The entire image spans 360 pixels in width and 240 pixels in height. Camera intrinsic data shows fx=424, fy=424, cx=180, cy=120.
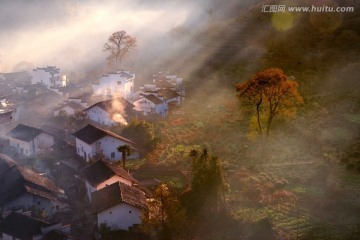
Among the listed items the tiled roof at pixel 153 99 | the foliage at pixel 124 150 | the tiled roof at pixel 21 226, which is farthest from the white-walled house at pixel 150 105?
the tiled roof at pixel 21 226

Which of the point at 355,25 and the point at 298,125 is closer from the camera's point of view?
the point at 298,125

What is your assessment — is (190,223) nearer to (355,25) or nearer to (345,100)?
(345,100)

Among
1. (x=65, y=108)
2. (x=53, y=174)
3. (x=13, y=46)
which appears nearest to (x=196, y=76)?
(x=65, y=108)

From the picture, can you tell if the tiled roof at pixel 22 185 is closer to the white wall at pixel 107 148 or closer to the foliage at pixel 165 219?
the white wall at pixel 107 148

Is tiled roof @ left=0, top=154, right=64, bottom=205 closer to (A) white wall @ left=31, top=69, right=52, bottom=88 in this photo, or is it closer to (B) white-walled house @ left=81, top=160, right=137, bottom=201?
(B) white-walled house @ left=81, top=160, right=137, bottom=201

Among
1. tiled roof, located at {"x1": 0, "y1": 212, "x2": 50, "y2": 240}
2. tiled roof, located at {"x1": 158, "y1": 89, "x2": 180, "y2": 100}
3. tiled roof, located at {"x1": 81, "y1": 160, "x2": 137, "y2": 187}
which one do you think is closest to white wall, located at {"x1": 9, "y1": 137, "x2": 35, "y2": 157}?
tiled roof, located at {"x1": 81, "y1": 160, "x2": 137, "y2": 187}

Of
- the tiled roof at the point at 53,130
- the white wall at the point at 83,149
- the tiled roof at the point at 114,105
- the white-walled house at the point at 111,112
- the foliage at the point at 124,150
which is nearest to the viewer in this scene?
the foliage at the point at 124,150
